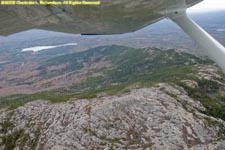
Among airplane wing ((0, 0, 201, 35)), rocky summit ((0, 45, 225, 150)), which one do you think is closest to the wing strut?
airplane wing ((0, 0, 201, 35))

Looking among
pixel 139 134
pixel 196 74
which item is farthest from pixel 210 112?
pixel 196 74

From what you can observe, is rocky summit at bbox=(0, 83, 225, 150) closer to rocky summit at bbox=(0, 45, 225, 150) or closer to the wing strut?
rocky summit at bbox=(0, 45, 225, 150)

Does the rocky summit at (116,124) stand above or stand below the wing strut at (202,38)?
below

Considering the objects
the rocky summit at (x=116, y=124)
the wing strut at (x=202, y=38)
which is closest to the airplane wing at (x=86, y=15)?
the wing strut at (x=202, y=38)

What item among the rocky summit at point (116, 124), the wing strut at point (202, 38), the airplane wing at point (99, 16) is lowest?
the rocky summit at point (116, 124)

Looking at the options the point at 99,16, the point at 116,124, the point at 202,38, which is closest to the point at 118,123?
the point at 116,124

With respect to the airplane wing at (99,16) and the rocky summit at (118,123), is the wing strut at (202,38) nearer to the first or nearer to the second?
the airplane wing at (99,16)

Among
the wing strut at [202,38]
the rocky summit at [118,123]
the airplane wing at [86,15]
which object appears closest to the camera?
the airplane wing at [86,15]

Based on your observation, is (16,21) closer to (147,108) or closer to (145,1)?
(145,1)
